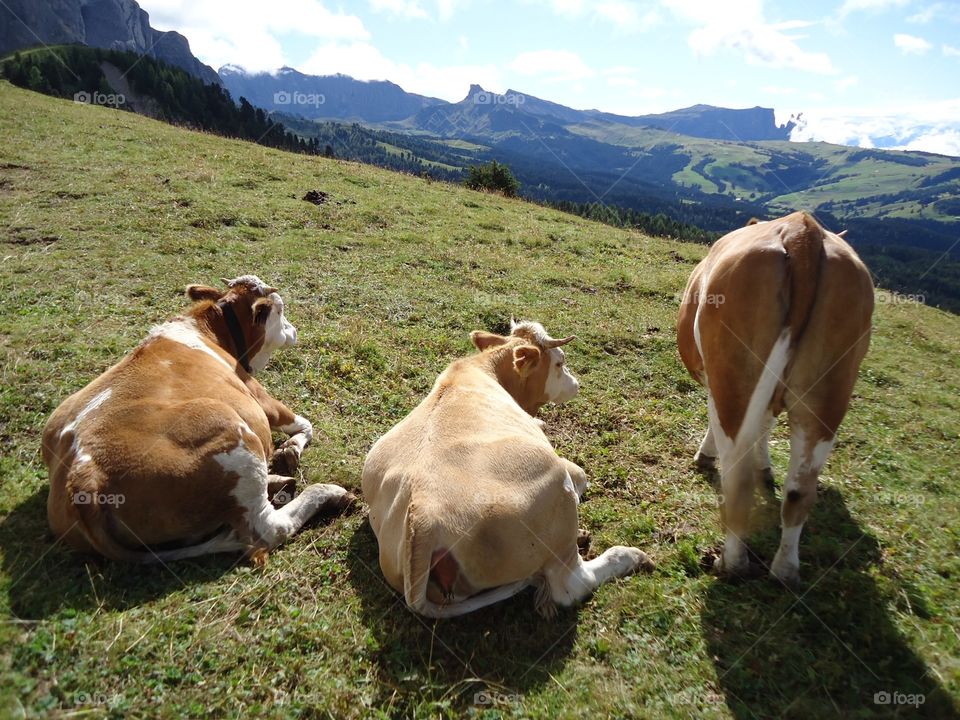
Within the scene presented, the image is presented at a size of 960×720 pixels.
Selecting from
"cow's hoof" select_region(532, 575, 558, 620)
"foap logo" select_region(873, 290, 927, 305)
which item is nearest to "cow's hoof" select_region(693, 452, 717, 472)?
"cow's hoof" select_region(532, 575, 558, 620)

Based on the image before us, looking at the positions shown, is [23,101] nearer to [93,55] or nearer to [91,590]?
[91,590]

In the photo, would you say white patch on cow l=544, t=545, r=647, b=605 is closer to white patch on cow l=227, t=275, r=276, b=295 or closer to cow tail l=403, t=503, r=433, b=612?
cow tail l=403, t=503, r=433, b=612

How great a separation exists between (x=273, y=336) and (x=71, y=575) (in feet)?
11.4

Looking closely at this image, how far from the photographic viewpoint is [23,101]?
26.6 metres

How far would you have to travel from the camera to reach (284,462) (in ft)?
19.7

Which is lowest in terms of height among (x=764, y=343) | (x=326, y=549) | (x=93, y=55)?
(x=326, y=549)

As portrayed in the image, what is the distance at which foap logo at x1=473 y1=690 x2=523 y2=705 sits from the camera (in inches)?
142

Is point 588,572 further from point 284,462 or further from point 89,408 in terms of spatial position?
point 89,408

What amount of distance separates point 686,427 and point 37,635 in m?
7.17

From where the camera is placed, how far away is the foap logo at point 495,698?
361 centimetres

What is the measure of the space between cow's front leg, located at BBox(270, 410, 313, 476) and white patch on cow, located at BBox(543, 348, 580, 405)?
2927 millimetres

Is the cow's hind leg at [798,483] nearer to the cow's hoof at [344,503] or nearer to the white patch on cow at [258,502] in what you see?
the cow's hoof at [344,503]

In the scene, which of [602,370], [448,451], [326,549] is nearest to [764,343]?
[448,451]

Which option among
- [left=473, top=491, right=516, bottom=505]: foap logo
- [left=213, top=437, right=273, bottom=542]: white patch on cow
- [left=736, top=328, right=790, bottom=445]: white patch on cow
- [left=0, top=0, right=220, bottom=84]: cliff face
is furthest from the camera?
[left=0, top=0, right=220, bottom=84]: cliff face
